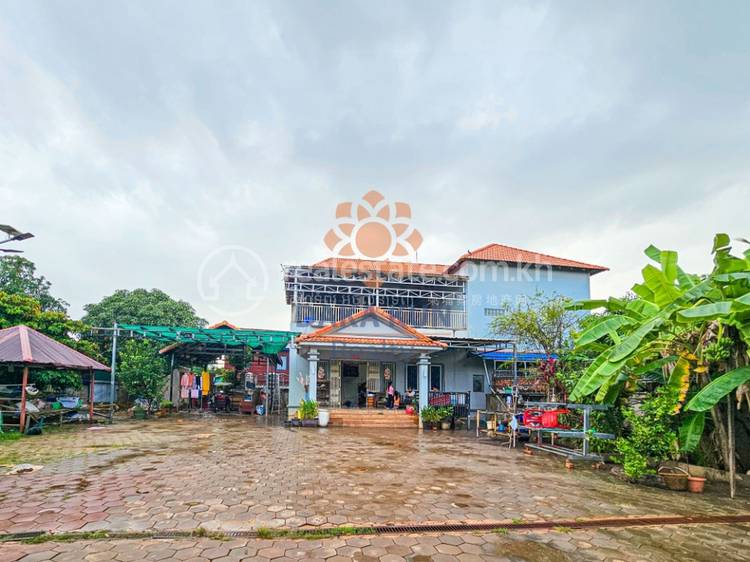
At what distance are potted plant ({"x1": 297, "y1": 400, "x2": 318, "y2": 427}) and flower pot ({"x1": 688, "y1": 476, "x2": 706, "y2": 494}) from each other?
1043cm

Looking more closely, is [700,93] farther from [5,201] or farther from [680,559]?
[5,201]

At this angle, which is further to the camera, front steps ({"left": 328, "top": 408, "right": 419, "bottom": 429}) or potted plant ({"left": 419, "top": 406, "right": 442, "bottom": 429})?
front steps ({"left": 328, "top": 408, "right": 419, "bottom": 429})

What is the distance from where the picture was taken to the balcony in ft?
61.2

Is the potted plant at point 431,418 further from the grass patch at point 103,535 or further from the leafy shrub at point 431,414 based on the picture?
the grass patch at point 103,535

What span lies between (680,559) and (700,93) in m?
9.69

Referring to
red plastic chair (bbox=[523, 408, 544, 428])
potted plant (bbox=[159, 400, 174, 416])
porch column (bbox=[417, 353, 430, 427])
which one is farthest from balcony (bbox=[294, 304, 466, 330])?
red plastic chair (bbox=[523, 408, 544, 428])

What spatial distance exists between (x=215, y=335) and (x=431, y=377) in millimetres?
9314

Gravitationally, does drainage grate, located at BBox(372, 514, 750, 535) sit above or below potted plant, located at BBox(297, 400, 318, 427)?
above

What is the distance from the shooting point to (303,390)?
1750 centimetres

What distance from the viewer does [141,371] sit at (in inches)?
635

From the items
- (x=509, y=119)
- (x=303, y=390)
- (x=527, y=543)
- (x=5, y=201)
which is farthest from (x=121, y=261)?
(x=527, y=543)

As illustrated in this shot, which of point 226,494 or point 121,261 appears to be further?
point 121,261

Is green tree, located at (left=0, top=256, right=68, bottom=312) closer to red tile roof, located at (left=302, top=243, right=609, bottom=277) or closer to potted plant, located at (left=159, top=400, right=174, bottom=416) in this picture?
potted plant, located at (left=159, top=400, right=174, bottom=416)

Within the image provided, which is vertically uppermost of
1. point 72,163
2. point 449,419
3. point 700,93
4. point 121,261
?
point 700,93
